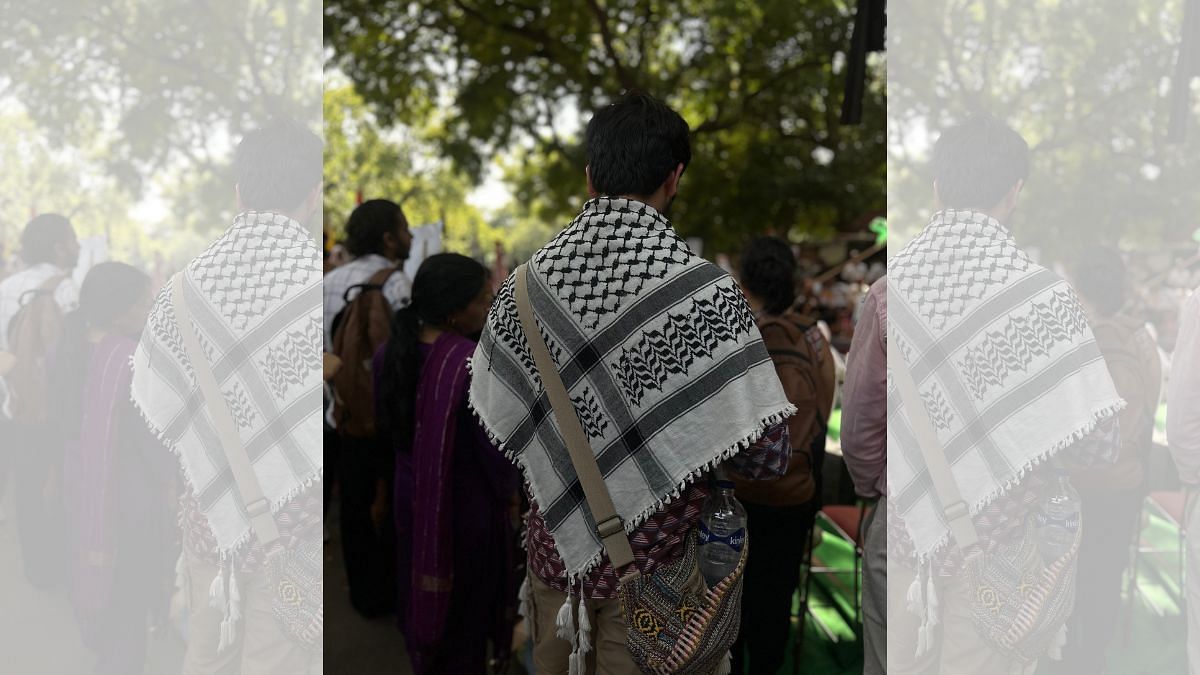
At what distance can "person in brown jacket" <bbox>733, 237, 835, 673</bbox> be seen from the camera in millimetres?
3213

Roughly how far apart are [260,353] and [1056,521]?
1.60 metres

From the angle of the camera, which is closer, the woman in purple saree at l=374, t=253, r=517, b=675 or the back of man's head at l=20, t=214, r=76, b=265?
the back of man's head at l=20, t=214, r=76, b=265

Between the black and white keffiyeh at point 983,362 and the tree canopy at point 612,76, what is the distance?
10.8 m

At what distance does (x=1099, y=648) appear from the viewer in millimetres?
1899

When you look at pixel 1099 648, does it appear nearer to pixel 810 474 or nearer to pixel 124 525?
pixel 810 474

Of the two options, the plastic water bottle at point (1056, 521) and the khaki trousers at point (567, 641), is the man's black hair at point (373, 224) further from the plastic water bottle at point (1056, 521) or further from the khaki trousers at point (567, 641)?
the plastic water bottle at point (1056, 521)

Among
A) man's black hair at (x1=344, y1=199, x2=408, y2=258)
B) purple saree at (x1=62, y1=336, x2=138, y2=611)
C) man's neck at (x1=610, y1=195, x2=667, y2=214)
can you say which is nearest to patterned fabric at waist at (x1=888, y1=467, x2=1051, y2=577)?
man's neck at (x1=610, y1=195, x2=667, y2=214)

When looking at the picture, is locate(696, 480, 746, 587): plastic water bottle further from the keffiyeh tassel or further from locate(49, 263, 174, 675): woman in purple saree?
locate(49, 263, 174, 675): woman in purple saree

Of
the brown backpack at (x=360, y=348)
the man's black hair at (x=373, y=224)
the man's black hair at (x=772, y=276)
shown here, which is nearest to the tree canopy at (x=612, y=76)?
the man's black hair at (x=373, y=224)

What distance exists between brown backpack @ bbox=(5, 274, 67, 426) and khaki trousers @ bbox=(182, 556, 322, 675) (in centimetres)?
46

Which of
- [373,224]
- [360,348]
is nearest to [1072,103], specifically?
[360,348]

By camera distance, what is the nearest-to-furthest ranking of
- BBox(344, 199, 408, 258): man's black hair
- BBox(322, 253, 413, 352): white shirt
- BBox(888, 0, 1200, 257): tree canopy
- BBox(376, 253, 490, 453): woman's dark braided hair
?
BBox(888, 0, 1200, 257): tree canopy < BBox(376, 253, 490, 453): woman's dark braided hair < BBox(322, 253, 413, 352): white shirt < BBox(344, 199, 408, 258): man's black hair

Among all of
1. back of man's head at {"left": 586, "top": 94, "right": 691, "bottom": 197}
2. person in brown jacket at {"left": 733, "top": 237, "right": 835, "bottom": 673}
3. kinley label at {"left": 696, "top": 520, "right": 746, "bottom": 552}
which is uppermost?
back of man's head at {"left": 586, "top": 94, "right": 691, "bottom": 197}

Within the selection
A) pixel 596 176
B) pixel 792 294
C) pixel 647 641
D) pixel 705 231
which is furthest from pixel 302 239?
pixel 705 231
